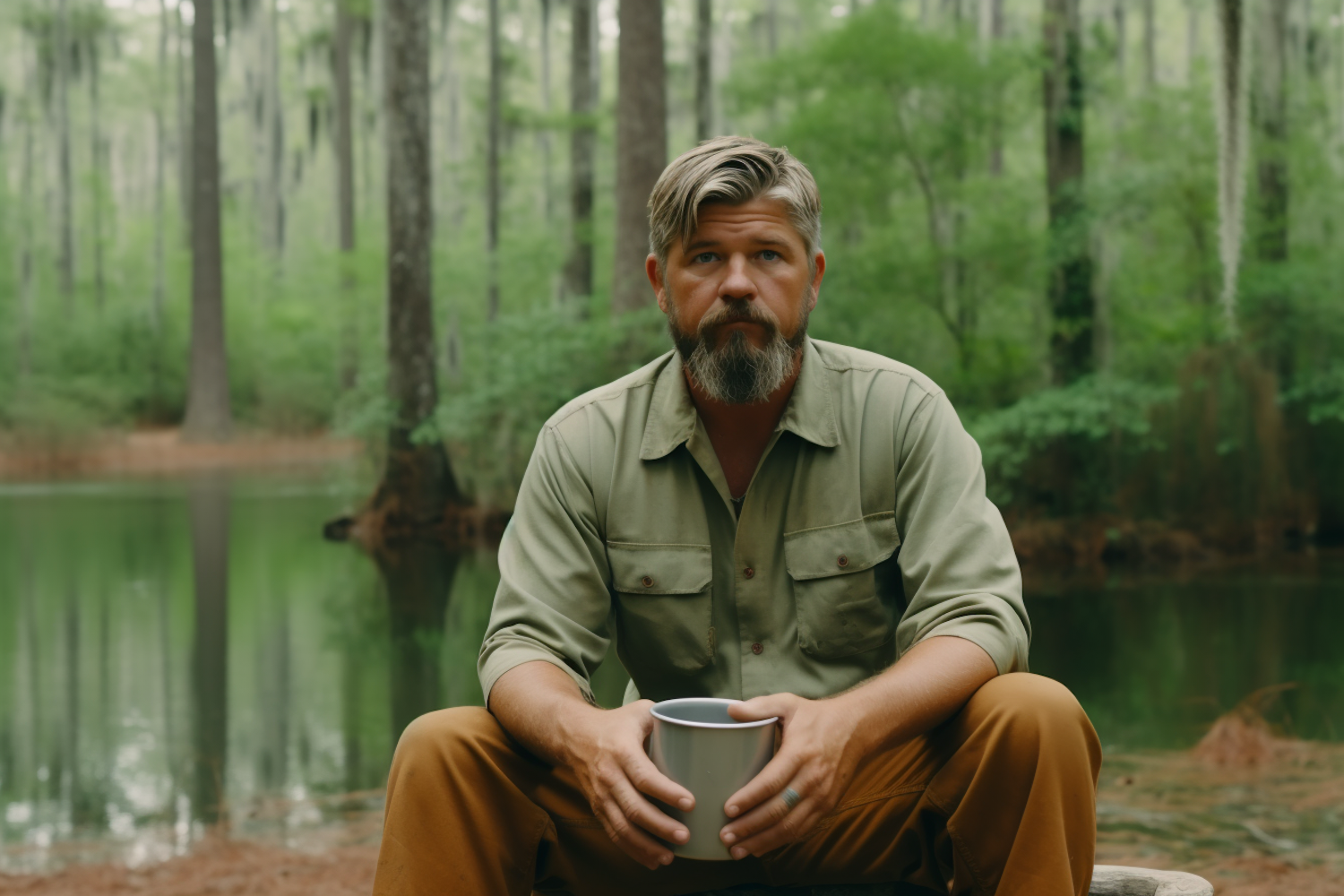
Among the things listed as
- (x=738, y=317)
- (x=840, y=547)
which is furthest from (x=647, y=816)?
(x=738, y=317)

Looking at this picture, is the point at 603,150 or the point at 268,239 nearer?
the point at 603,150

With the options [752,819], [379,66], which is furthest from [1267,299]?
[379,66]

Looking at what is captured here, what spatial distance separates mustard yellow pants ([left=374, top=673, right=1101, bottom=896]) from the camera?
1.75m

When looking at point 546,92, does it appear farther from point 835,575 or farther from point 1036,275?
point 835,575

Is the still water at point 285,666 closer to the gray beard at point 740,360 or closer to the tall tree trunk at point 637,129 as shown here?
the gray beard at point 740,360

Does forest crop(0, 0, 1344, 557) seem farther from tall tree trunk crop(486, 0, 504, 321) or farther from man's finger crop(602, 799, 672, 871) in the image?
tall tree trunk crop(486, 0, 504, 321)

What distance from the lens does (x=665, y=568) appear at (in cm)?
211

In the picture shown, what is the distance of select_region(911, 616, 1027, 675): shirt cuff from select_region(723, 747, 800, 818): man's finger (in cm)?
33

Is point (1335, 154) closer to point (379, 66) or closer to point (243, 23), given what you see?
point (379, 66)

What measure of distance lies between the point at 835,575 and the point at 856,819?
0.38 metres

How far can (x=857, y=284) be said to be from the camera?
11461 millimetres

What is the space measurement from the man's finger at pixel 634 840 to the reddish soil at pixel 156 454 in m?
18.3

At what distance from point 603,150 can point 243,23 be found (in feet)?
51.1

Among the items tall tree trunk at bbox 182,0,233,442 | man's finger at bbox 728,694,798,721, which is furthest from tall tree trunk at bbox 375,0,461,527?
tall tree trunk at bbox 182,0,233,442
